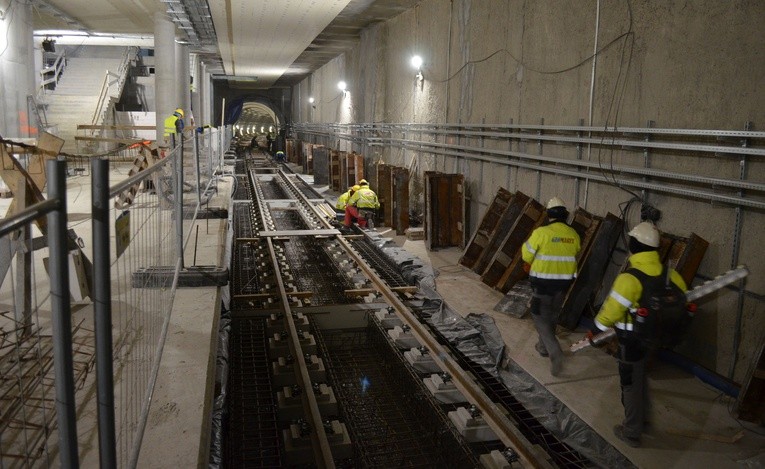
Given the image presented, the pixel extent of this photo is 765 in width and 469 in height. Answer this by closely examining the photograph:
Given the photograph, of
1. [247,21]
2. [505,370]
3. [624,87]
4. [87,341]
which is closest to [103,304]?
[87,341]

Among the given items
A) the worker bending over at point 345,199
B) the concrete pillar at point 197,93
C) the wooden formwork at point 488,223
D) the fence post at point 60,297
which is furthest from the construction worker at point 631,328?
the concrete pillar at point 197,93

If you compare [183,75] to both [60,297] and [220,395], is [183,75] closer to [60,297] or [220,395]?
[220,395]

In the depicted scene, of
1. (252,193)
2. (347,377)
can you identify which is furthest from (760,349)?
(252,193)

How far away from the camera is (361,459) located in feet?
16.7

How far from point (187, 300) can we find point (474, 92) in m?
7.29

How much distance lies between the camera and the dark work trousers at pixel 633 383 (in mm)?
4898

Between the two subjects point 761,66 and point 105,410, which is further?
point 761,66

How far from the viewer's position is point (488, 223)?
10266 millimetres

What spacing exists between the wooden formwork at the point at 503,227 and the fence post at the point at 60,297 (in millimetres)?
7837

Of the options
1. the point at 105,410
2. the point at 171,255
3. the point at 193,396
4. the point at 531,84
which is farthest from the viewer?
the point at 531,84

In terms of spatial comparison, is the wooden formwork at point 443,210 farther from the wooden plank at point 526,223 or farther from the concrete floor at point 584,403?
the concrete floor at point 584,403

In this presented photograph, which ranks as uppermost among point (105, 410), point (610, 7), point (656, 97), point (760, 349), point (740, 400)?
point (610, 7)

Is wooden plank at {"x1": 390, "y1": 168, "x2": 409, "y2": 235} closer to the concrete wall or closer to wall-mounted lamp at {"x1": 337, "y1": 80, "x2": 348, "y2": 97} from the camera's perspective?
the concrete wall

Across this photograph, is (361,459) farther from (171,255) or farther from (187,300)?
(171,255)
